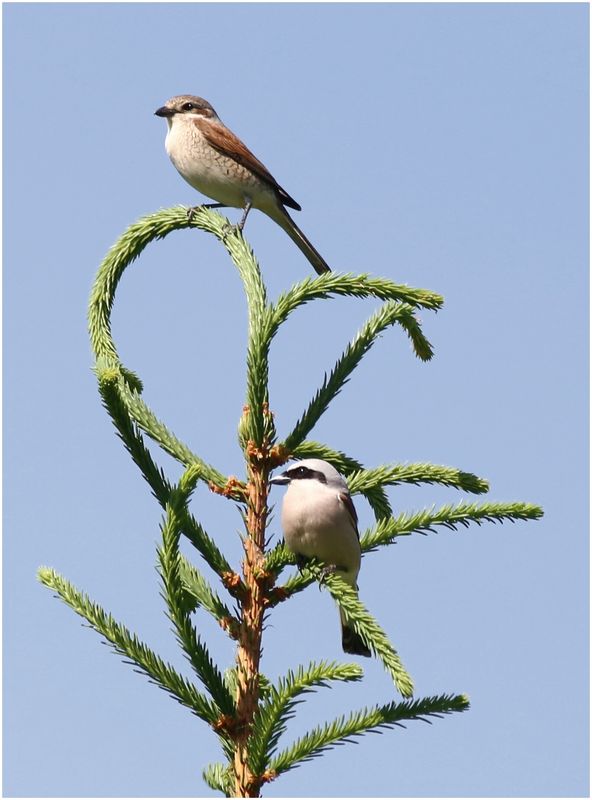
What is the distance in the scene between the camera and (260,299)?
4.08 m

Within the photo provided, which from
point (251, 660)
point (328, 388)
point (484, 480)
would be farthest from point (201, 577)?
point (484, 480)

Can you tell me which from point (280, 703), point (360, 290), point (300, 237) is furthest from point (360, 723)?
point (300, 237)

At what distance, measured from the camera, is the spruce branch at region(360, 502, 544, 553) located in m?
3.95

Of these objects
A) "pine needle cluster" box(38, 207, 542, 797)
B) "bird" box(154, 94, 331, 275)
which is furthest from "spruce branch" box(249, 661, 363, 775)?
"bird" box(154, 94, 331, 275)

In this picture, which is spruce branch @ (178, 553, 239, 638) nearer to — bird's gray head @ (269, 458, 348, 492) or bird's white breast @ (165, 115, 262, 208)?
bird's gray head @ (269, 458, 348, 492)

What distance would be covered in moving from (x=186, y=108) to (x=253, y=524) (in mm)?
5863

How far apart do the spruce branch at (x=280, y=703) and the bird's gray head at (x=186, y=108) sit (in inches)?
252

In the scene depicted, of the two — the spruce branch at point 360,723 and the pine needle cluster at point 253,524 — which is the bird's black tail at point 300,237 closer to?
the pine needle cluster at point 253,524

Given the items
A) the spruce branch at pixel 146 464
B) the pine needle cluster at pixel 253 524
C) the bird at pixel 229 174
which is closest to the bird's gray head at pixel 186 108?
the bird at pixel 229 174

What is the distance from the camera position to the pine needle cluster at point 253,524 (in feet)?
10.8

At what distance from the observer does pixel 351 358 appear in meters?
4.25

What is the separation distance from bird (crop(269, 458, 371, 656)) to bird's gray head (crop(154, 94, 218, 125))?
4.86 meters

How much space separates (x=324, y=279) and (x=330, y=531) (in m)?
1.13

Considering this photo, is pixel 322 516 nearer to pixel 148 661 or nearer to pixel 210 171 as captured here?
pixel 148 661
